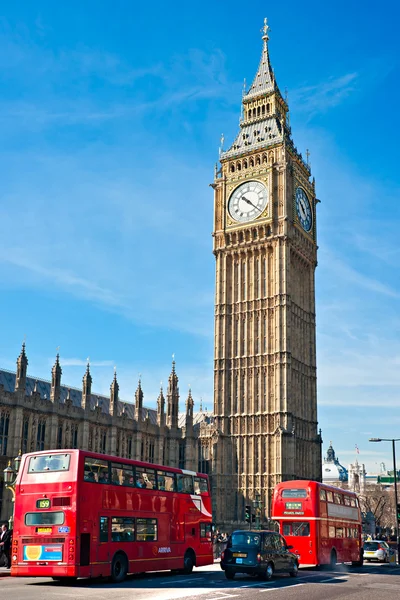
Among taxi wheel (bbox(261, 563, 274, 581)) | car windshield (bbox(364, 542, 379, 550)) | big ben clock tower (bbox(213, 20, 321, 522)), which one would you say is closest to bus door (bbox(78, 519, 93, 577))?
taxi wheel (bbox(261, 563, 274, 581))

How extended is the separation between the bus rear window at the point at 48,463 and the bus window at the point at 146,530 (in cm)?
439

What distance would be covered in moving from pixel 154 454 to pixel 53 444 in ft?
51.4

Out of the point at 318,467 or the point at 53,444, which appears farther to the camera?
the point at 318,467

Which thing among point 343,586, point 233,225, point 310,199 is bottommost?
point 343,586

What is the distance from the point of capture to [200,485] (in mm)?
31375

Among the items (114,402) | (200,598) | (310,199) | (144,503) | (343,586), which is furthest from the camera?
(310,199)

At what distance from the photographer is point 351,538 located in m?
38.7

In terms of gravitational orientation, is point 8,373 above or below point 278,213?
below

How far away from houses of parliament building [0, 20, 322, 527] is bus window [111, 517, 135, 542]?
1480 inches

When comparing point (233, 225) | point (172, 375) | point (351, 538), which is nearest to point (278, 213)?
point (233, 225)

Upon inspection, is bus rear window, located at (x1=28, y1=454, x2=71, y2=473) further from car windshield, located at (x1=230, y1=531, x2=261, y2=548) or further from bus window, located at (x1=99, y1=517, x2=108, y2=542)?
car windshield, located at (x1=230, y1=531, x2=261, y2=548)

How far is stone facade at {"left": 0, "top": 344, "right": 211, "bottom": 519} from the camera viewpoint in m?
55.6

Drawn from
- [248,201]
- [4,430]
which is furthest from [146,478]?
[248,201]

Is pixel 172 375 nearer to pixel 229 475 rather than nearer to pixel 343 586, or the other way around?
pixel 229 475
